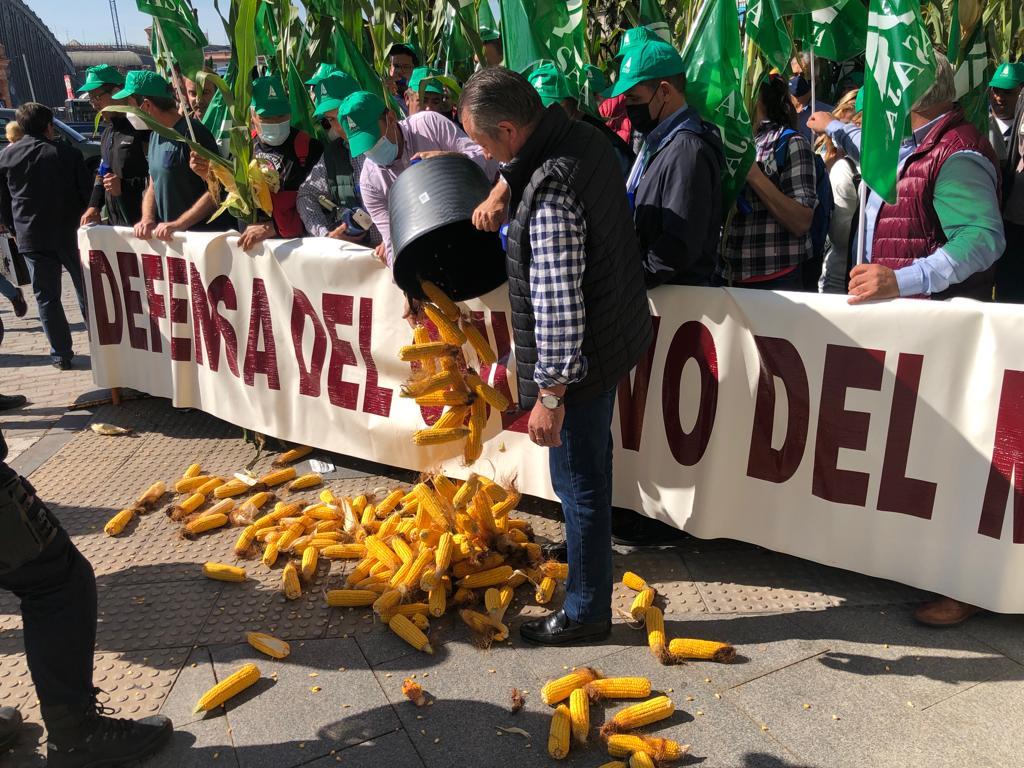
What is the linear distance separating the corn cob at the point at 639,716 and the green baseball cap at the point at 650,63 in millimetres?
2526

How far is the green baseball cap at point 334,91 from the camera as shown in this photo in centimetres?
488

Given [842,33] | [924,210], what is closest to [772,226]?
[924,210]

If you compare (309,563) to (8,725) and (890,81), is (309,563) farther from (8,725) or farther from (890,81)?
(890,81)

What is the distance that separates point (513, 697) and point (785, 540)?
1483mm

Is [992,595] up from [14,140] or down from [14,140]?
down

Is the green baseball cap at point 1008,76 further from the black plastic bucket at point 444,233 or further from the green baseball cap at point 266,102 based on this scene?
the green baseball cap at point 266,102

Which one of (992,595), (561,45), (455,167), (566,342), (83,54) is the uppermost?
(83,54)

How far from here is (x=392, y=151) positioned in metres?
4.58

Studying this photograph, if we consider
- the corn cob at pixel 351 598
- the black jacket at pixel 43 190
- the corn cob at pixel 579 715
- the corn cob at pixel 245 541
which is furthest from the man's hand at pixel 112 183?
the corn cob at pixel 579 715

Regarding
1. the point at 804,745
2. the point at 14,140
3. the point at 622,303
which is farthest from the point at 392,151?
the point at 14,140

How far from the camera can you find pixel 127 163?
6.22m

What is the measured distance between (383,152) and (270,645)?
2.76 metres

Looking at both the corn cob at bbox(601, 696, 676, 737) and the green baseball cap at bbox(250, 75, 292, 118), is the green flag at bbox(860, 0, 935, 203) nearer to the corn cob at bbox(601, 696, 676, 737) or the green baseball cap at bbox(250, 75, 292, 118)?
the corn cob at bbox(601, 696, 676, 737)

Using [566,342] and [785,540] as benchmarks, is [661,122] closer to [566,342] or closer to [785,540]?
[566,342]
